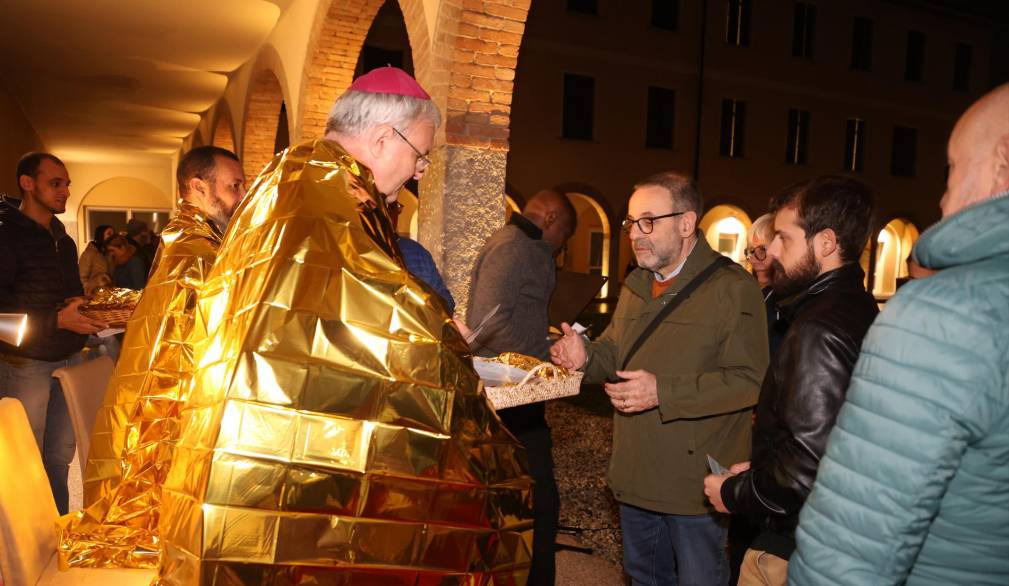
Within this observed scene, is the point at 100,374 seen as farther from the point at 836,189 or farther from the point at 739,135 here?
the point at 739,135

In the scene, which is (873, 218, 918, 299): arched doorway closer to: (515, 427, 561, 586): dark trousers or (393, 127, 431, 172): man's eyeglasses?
(515, 427, 561, 586): dark trousers

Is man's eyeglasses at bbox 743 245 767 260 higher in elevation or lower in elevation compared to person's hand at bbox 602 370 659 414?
higher

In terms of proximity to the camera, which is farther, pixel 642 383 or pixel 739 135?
pixel 739 135

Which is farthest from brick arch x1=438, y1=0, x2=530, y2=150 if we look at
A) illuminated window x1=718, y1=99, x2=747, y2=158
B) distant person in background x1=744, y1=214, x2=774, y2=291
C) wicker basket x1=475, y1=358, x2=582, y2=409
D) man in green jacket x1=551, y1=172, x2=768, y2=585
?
illuminated window x1=718, y1=99, x2=747, y2=158

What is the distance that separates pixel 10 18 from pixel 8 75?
3.77m

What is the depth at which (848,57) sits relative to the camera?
22.0 m

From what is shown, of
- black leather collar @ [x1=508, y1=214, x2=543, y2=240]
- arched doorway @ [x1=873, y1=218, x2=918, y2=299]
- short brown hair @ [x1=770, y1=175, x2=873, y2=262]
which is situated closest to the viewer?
short brown hair @ [x1=770, y1=175, x2=873, y2=262]

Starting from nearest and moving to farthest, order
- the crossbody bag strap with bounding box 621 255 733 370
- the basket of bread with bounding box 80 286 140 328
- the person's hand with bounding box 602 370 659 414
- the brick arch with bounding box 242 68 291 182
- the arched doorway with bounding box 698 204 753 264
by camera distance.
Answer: the person's hand with bounding box 602 370 659 414 → the crossbody bag strap with bounding box 621 255 733 370 → the basket of bread with bounding box 80 286 140 328 → the brick arch with bounding box 242 68 291 182 → the arched doorway with bounding box 698 204 753 264

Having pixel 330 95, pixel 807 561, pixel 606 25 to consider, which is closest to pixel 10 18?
pixel 330 95

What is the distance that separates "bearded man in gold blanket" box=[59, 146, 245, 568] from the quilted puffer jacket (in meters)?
1.51

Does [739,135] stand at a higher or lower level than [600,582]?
higher

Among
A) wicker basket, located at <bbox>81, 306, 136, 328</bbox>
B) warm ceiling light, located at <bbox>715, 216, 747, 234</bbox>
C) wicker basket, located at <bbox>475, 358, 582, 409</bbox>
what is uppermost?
warm ceiling light, located at <bbox>715, 216, 747, 234</bbox>

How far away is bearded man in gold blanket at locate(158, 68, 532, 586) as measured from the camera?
1.16 metres

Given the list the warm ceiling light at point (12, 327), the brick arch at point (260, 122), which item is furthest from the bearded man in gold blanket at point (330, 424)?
the brick arch at point (260, 122)
